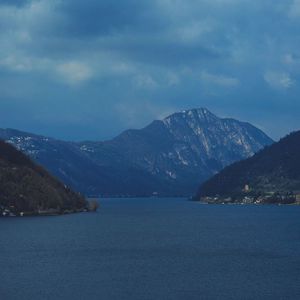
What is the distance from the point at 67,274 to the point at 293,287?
118ft

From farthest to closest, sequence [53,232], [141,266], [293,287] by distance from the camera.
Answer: [53,232]
[141,266]
[293,287]

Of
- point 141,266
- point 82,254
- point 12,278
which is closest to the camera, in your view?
point 12,278

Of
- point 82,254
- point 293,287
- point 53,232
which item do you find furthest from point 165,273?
point 53,232

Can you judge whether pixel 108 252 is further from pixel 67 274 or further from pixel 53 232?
pixel 53 232

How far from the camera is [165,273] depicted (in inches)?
4596

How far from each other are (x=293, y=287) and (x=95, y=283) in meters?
28.6

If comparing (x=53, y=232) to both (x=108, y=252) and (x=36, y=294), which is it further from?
(x=36, y=294)

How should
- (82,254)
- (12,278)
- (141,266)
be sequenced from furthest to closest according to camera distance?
(82,254), (141,266), (12,278)

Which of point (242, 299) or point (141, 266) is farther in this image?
point (141, 266)

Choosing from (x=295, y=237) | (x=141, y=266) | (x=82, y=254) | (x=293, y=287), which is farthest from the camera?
(x=295, y=237)

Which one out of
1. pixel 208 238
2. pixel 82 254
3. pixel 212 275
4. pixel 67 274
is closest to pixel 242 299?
pixel 212 275

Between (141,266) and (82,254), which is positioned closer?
(141,266)

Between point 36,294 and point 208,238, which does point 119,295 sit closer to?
point 36,294

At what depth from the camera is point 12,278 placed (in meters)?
111
